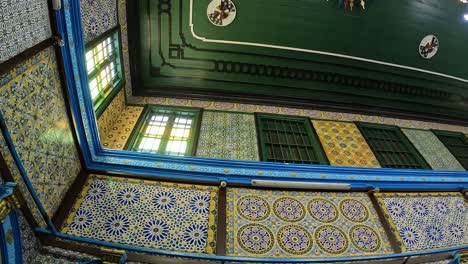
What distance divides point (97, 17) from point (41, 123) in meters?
1.83

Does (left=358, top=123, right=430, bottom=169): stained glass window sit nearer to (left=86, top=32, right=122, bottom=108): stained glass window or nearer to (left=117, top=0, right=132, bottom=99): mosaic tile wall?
(left=117, top=0, right=132, bottom=99): mosaic tile wall

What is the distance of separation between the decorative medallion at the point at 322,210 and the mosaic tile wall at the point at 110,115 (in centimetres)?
298

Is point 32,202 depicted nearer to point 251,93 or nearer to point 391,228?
point 391,228

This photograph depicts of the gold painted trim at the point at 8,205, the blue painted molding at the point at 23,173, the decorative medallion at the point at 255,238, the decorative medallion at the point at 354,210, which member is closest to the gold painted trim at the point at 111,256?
the blue painted molding at the point at 23,173

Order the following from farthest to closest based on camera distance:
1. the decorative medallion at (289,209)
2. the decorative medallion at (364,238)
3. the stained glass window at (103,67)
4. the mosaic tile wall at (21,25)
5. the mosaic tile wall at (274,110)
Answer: the mosaic tile wall at (274,110) < the stained glass window at (103,67) < the decorative medallion at (289,209) < the decorative medallion at (364,238) < the mosaic tile wall at (21,25)

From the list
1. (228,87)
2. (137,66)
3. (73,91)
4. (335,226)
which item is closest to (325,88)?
(228,87)

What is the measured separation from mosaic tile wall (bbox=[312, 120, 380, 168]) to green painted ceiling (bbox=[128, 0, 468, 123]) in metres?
0.62

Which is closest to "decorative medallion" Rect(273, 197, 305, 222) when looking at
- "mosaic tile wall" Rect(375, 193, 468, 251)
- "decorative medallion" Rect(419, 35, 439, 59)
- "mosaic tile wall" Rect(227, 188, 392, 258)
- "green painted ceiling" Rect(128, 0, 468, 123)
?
"mosaic tile wall" Rect(227, 188, 392, 258)

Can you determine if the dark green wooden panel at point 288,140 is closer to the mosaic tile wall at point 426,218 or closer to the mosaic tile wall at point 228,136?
the mosaic tile wall at point 228,136

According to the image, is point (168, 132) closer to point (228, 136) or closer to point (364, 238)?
point (228, 136)

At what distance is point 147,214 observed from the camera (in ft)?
9.50

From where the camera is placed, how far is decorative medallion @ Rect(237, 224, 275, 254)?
2.74 metres

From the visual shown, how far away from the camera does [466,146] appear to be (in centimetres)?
558

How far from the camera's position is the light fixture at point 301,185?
3309 millimetres
